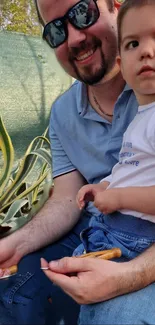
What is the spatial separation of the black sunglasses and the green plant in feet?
2.12

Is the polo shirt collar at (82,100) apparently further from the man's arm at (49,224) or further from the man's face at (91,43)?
the man's arm at (49,224)

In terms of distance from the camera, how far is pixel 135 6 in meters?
1.35

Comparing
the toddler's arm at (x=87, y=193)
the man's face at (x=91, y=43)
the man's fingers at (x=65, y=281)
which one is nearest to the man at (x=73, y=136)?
the man's face at (x=91, y=43)

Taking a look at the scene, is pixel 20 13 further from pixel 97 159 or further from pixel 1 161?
pixel 97 159

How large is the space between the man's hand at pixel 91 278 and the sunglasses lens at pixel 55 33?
30.6 inches

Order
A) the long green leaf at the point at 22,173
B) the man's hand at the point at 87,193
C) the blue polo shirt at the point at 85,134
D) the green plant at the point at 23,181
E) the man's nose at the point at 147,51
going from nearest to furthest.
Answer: the man's nose at the point at 147,51, the man's hand at the point at 87,193, the blue polo shirt at the point at 85,134, the green plant at the point at 23,181, the long green leaf at the point at 22,173

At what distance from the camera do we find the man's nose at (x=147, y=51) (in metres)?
1.30

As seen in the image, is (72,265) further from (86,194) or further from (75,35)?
(75,35)

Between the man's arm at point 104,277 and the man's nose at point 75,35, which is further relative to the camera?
the man's nose at point 75,35

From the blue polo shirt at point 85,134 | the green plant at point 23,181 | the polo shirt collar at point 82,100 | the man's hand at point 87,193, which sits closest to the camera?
the man's hand at point 87,193

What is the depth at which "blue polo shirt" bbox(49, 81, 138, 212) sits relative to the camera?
65.9 inches

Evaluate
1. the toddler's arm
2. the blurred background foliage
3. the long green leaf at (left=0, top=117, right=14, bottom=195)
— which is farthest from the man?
the blurred background foliage

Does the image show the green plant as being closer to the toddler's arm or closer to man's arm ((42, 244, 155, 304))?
the toddler's arm

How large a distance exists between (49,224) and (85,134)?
1.15 ft
